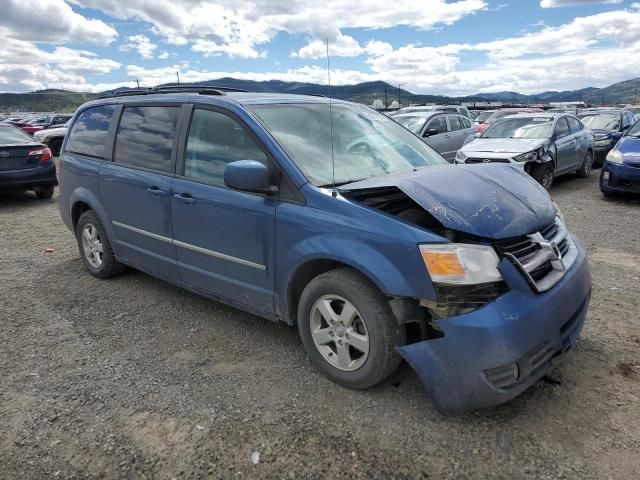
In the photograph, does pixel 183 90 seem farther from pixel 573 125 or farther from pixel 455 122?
pixel 455 122

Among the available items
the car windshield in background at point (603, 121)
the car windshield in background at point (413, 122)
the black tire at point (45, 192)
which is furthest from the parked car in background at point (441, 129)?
the black tire at point (45, 192)

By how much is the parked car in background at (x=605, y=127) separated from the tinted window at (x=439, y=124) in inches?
155

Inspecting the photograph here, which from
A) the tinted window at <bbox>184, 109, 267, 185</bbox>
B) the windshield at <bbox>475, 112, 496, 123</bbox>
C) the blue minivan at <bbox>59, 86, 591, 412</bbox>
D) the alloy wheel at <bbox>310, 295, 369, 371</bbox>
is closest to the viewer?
the blue minivan at <bbox>59, 86, 591, 412</bbox>

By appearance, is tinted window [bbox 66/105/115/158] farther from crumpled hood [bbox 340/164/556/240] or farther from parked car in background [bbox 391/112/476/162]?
parked car in background [bbox 391/112/476/162]

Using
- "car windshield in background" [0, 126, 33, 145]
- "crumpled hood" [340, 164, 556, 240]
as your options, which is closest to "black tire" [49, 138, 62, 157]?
"car windshield in background" [0, 126, 33, 145]

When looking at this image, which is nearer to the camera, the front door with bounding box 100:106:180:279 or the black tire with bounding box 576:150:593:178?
the front door with bounding box 100:106:180:279

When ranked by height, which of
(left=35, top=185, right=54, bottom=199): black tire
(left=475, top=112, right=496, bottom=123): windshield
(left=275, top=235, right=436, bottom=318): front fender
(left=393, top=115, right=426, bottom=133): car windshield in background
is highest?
(left=393, top=115, right=426, bottom=133): car windshield in background

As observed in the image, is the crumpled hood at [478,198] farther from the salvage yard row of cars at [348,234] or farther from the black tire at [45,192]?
the black tire at [45,192]

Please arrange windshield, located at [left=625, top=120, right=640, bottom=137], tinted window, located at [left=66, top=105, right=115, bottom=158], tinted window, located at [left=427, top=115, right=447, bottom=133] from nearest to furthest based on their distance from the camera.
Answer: tinted window, located at [left=66, top=105, right=115, bottom=158]
windshield, located at [left=625, top=120, right=640, bottom=137]
tinted window, located at [left=427, top=115, right=447, bottom=133]

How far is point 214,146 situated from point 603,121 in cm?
1430

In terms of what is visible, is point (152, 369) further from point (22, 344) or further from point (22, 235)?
point (22, 235)

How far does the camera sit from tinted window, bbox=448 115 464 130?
12477 mm

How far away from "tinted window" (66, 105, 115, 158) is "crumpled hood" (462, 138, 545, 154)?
6832 millimetres

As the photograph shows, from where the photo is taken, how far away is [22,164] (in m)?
9.31
